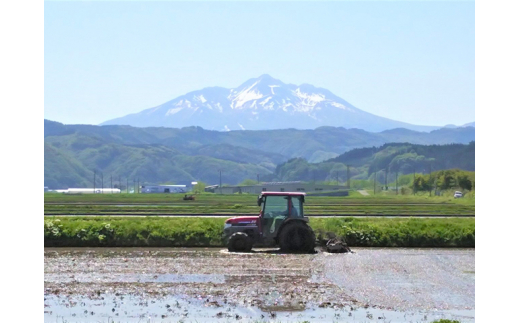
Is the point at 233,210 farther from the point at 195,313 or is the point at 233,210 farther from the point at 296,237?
the point at 195,313

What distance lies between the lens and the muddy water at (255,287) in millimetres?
14305

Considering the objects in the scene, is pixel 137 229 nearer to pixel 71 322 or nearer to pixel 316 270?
pixel 316 270

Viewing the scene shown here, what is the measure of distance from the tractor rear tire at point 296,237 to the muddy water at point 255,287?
69cm

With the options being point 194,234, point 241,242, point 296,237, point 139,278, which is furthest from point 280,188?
point 139,278

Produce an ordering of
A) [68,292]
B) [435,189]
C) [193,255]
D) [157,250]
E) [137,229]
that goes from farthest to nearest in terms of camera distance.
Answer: [435,189] < [137,229] < [157,250] < [193,255] < [68,292]

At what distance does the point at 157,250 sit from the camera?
26.6 metres

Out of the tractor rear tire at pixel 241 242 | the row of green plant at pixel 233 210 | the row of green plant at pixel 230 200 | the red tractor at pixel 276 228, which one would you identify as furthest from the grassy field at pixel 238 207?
the tractor rear tire at pixel 241 242

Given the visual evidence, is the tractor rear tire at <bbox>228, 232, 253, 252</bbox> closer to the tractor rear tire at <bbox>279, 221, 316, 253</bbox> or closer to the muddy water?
the muddy water

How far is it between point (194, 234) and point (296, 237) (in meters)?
5.42

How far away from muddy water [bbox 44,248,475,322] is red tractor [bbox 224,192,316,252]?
0.66 meters

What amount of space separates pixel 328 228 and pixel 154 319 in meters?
16.8
